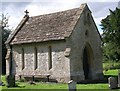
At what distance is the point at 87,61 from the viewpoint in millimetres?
35344

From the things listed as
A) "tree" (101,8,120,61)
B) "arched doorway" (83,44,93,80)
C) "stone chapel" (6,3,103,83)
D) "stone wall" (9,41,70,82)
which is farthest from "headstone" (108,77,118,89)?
"tree" (101,8,120,61)

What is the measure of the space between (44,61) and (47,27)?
4302mm

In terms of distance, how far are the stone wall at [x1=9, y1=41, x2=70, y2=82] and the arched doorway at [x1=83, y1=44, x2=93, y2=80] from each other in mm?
3913

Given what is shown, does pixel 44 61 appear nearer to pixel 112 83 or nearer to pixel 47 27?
pixel 47 27

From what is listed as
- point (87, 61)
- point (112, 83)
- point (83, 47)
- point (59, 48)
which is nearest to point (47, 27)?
point (59, 48)

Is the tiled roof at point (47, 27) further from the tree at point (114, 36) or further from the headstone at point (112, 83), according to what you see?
the tree at point (114, 36)

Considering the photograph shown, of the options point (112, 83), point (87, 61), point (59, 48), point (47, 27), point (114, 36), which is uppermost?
point (114, 36)

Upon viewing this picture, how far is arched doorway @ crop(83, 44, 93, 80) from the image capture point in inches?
1366

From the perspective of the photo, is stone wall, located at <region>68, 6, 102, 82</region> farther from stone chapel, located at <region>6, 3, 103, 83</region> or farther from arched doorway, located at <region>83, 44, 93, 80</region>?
arched doorway, located at <region>83, 44, 93, 80</region>

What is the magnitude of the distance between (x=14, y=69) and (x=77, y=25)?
10.9m

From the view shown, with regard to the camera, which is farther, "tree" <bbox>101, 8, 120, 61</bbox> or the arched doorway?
"tree" <bbox>101, 8, 120, 61</bbox>

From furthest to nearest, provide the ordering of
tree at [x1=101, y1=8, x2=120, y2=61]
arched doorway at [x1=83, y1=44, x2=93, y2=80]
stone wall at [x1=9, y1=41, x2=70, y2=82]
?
tree at [x1=101, y1=8, x2=120, y2=61] → arched doorway at [x1=83, y1=44, x2=93, y2=80] → stone wall at [x1=9, y1=41, x2=70, y2=82]

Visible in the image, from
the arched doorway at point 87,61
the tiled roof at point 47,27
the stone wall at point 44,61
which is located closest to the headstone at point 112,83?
the stone wall at point 44,61

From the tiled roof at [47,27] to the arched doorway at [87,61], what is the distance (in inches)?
159
